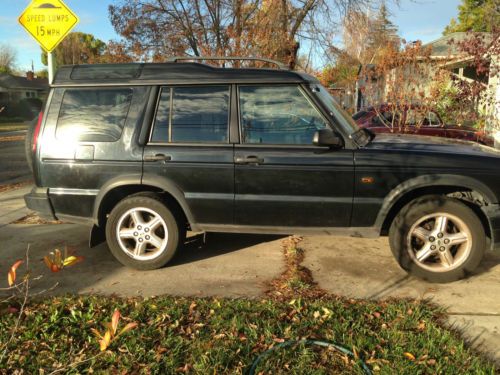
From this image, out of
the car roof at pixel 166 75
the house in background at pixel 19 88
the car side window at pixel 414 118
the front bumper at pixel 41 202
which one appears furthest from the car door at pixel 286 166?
the house in background at pixel 19 88

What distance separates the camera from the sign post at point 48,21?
22.3 ft

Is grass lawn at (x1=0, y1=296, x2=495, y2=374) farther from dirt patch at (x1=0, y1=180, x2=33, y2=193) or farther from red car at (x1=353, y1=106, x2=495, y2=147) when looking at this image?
red car at (x1=353, y1=106, x2=495, y2=147)

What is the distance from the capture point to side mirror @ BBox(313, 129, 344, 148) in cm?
386

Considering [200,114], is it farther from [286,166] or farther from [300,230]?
[300,230]

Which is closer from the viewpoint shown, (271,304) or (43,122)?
(271,304)

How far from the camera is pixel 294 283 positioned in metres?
3.91

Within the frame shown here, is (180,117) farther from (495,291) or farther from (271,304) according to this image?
(495,291)

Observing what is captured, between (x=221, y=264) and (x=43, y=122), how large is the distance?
2294 millimetres

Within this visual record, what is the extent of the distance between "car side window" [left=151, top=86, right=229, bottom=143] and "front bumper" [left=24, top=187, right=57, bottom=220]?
1.27m

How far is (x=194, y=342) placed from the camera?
9.89 feet

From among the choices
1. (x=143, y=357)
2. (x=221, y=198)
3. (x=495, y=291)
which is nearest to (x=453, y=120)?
(x=495, y=291)

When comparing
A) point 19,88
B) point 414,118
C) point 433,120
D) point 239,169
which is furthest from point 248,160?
point 19,88

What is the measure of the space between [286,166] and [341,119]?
2.51ft

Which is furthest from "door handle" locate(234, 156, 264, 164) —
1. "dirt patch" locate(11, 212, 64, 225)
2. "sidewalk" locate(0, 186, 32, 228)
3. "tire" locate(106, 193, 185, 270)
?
"sidewalk" locate(0, 186, 32, 228)
